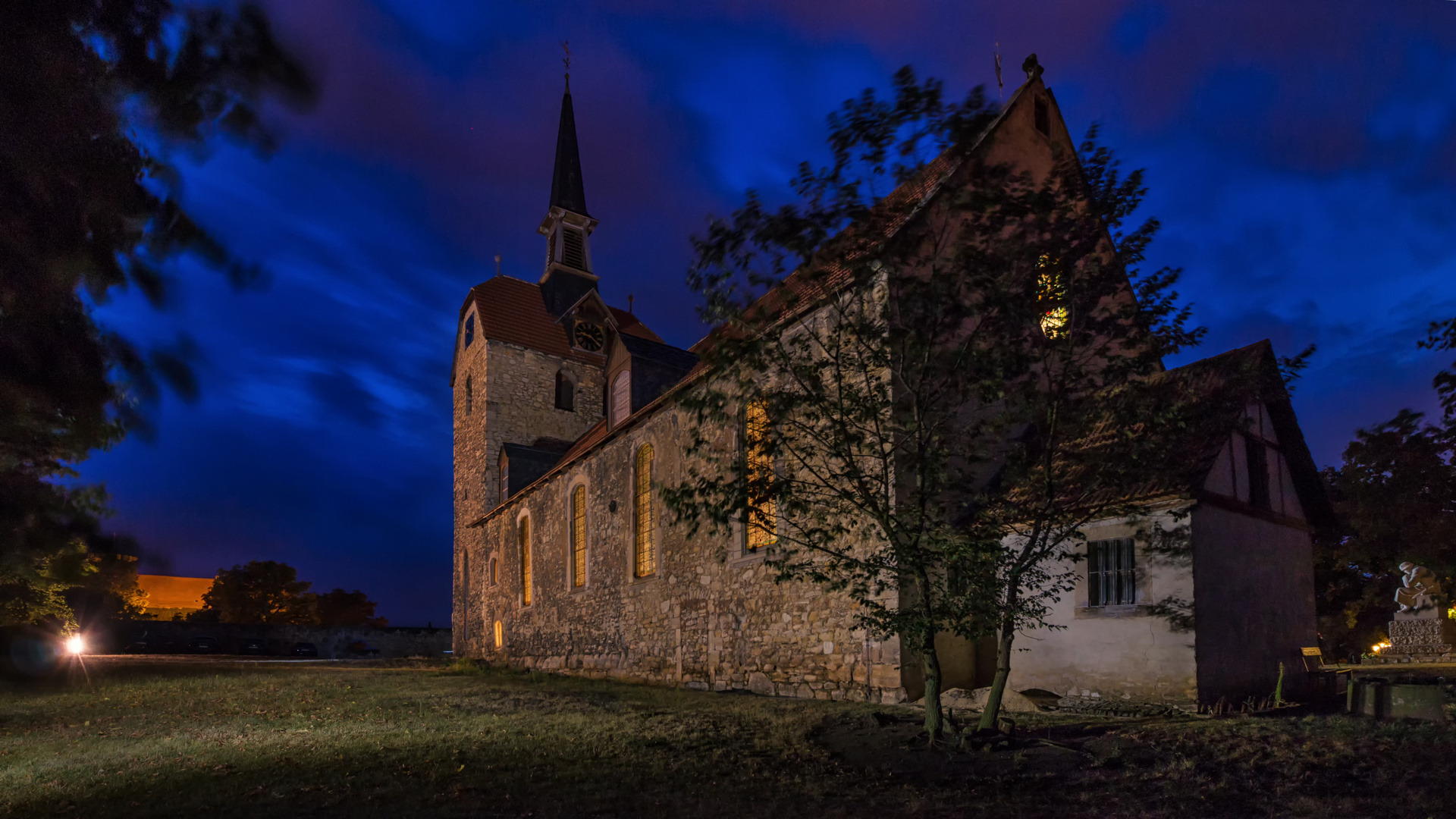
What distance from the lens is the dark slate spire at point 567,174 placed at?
35.7 m

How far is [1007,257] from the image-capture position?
7156 mm

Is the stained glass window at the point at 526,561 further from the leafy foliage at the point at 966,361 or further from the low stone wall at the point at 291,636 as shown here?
the leafy foliage at the point at 966,361

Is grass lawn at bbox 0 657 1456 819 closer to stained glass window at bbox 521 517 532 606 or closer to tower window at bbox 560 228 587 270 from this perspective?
stained glass window at bbox 521 517 532 606

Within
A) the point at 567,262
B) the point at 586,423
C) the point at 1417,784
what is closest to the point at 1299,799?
the point at 1417,784

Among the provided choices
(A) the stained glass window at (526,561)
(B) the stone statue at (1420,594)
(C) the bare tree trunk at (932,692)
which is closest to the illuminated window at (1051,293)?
(C) the bare tree trunk at (932,692)

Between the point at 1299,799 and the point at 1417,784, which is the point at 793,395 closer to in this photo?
the point at 1299,799

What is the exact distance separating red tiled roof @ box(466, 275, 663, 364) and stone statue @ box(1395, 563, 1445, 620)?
22440 millimetres

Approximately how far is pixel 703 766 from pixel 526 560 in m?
19.5

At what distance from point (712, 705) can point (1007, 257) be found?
24.0ft

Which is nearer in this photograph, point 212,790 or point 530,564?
point 212,790

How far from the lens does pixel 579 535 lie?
69.8 feet

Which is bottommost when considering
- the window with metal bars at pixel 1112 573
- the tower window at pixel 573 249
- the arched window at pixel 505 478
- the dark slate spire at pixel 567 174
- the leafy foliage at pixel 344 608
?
the leafy foliage at pixel 344 608

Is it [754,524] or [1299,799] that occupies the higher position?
[754,524]

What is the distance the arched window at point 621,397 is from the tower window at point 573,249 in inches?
497
